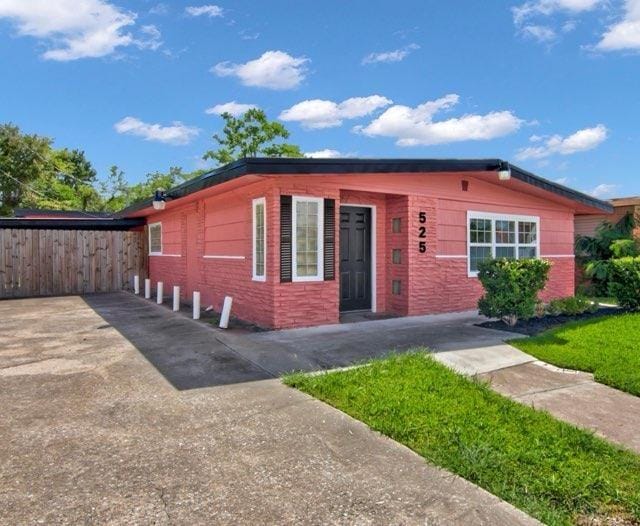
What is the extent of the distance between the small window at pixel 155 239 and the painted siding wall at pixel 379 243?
3975 mm

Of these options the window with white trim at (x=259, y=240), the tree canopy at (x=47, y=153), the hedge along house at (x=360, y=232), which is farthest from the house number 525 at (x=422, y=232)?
the tree canopy at (x=47, y=153)

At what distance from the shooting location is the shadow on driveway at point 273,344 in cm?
540

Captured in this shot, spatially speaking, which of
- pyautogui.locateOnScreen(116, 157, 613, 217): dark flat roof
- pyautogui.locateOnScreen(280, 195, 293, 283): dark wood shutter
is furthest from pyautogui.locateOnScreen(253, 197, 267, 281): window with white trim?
pyautogui.locateOnScreen(116, 157, 613, 217): dark flat roof

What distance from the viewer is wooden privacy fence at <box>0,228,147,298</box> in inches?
586

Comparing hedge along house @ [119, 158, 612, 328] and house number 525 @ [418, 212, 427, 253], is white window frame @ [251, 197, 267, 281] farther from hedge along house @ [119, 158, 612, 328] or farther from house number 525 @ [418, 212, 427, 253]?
house number 525 @ [418, 212, 427, 253]

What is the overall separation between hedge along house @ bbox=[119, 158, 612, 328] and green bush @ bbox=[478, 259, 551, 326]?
160cm

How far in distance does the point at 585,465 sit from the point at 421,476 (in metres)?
1.21

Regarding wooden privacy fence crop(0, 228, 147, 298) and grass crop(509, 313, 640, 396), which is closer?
grass crop(509, 313, 640, 396)

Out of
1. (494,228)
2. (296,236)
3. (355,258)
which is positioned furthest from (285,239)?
(494,228)

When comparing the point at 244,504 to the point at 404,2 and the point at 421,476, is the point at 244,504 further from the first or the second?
the point at 404,2

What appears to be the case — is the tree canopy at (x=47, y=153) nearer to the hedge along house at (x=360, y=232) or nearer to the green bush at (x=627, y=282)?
the hedge along house at (x=360, y=232)

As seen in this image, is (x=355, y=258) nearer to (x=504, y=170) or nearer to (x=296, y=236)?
(x=296, y=236)

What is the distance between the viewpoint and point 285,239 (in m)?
7.70

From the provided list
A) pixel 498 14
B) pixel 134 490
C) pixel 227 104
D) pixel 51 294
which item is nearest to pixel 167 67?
pixel 51 294
